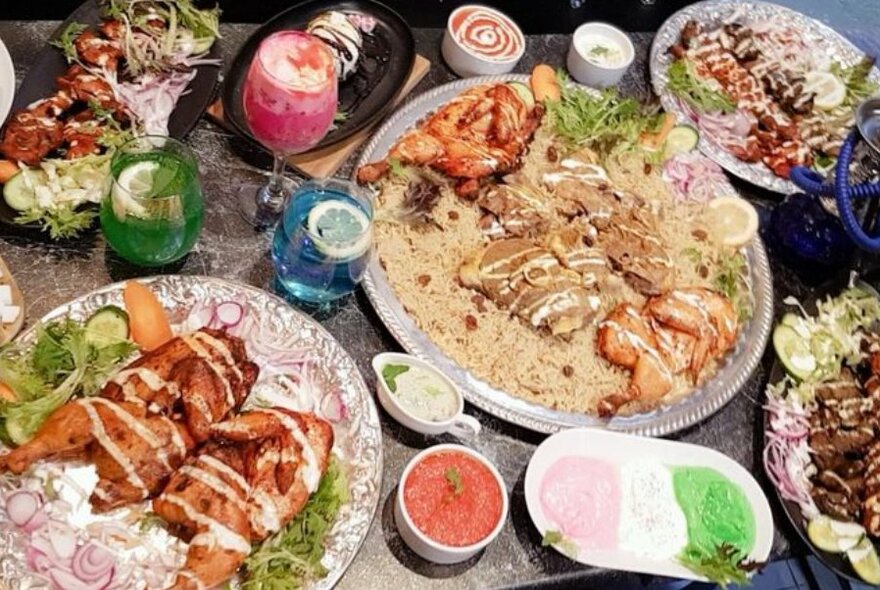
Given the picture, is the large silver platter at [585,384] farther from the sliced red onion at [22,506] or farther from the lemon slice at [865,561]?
the sliced red onion at [22,506]

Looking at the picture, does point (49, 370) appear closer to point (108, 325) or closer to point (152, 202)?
point (108, 325)

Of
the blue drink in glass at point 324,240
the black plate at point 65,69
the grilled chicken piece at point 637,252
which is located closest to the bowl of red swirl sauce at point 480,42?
the grilled chicken piece at point 637,252

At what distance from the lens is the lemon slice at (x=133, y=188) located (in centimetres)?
225

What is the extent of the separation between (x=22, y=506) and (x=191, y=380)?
0.46 meters

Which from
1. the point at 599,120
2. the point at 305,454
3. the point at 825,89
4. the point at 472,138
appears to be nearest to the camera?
the point at 305,454

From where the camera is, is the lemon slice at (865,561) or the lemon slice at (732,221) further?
the lemon slice at (732,221)

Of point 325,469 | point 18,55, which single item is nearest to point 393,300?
point 325,469

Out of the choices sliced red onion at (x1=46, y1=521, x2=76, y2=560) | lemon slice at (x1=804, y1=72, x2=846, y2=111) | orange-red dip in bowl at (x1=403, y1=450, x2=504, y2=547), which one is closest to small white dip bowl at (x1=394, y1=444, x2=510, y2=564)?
orange-red dip in bowl at (x1=403, y1=450, x2=504, y2=547)

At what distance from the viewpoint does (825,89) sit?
3.73 m

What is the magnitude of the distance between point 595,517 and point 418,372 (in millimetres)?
600

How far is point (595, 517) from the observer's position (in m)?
2.30

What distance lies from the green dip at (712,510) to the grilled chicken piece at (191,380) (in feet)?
3.91

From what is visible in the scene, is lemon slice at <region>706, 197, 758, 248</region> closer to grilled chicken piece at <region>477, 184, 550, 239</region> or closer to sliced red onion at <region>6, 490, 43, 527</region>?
grilled chicken piece at <region>477, 184, 550, 239</region>

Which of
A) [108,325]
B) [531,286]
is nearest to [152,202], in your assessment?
[108,325]
